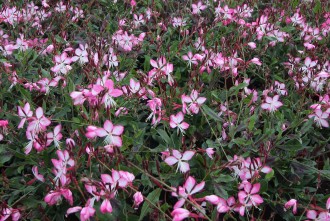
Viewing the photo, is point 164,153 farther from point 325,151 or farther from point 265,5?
point 265,5

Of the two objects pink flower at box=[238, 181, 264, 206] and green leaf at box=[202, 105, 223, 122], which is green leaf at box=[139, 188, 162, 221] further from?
green leaf at box=[202, 105, 223, 122]

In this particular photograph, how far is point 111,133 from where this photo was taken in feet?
4.71

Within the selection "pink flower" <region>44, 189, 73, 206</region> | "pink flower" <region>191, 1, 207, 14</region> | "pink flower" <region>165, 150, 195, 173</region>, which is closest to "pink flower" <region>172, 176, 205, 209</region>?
"pink flower" <region>165, 150, 195, 173</region>

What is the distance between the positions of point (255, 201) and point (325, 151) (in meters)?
0.63

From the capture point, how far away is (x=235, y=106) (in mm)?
2154

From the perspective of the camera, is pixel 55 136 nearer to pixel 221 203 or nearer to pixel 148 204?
pixel 148 204

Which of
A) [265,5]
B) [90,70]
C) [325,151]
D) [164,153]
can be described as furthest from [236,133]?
[265,5]

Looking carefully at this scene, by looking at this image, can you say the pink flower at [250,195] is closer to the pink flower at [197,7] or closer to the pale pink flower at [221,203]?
the pale pink flower at [221,203]

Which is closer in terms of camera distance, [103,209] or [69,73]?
[103,209]

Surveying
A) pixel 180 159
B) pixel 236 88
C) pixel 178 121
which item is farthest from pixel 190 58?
pixel 180 159

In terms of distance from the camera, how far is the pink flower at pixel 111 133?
1419 mm

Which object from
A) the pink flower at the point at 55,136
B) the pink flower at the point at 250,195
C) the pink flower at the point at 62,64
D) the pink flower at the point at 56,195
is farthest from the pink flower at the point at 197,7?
the pink flower at the point at 56,195

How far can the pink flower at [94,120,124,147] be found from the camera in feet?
4.66

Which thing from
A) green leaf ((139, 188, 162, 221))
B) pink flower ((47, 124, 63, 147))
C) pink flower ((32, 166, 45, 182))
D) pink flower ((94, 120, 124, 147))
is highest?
pink flower ((94, 120, 124, 147))
